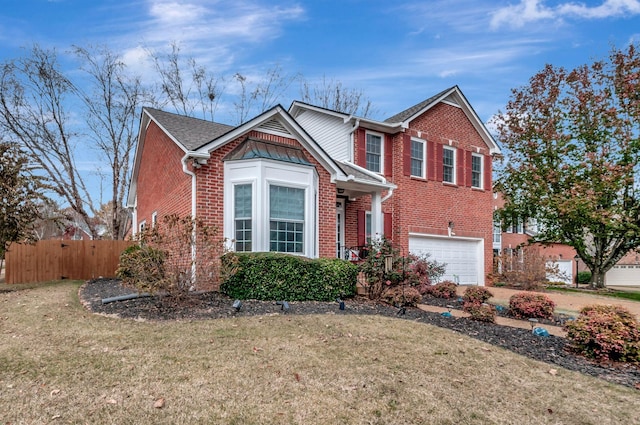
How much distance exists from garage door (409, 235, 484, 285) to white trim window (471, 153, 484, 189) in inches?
99.8

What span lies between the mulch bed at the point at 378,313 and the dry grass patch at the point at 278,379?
0.47m

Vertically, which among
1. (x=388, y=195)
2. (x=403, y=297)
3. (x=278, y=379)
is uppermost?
(x=388, y=195)

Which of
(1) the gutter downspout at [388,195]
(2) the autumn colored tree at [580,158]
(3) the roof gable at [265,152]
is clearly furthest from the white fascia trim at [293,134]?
(2) the autumn colored tree at [580,158]

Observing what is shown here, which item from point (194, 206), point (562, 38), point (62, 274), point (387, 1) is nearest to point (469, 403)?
point (194, 206)

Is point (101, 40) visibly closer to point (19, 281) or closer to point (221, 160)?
point (19, 281)

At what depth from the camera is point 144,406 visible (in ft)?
13.3

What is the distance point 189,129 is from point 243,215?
409 centimetres

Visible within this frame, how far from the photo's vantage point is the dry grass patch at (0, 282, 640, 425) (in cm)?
406

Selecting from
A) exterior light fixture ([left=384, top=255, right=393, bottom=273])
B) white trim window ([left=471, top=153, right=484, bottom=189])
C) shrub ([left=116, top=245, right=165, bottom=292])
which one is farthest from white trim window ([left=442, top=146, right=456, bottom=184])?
shrub ([left=116, top=245, right=165, bottom=292])

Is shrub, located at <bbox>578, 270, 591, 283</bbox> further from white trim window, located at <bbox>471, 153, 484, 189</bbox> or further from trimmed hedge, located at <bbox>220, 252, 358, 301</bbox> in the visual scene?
trimmed hedge, located at <bbox>220, 252, 358, 301</bbox>

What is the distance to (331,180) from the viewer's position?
12398 mm

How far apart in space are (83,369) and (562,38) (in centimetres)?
1385

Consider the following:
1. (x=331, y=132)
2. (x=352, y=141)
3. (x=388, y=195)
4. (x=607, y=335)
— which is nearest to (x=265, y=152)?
(x=352, y=141)

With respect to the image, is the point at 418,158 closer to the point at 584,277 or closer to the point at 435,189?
the point at 435,189
